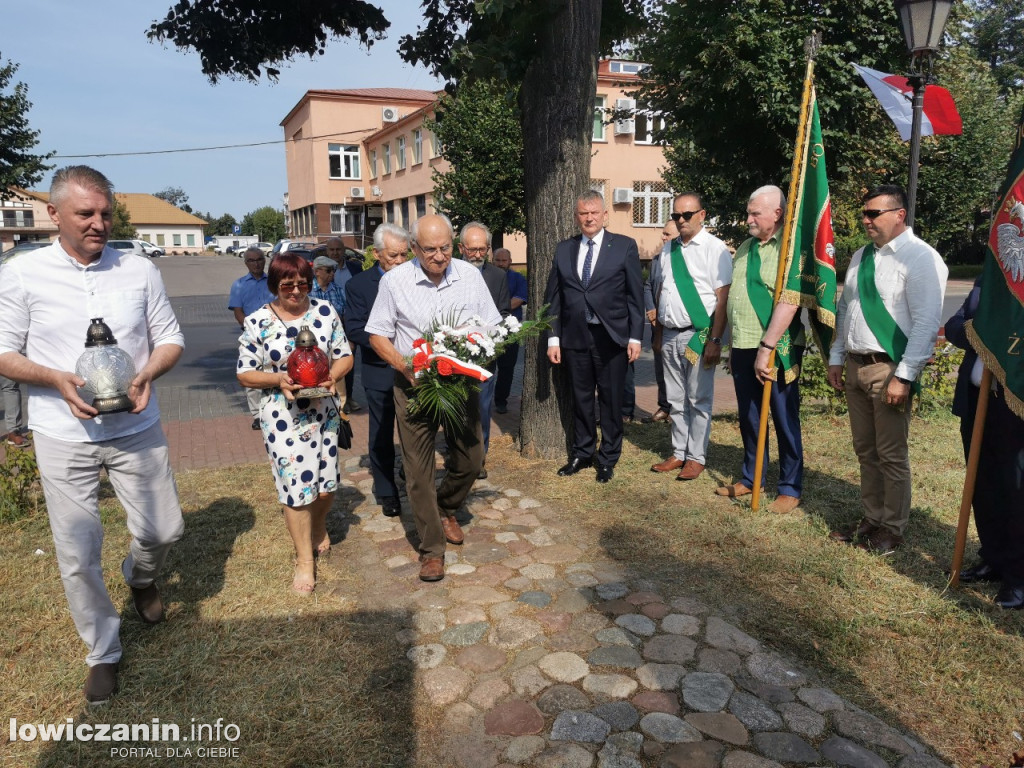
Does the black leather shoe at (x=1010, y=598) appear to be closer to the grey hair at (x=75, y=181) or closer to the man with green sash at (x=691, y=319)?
the man with green sash at (x=691, y=319)

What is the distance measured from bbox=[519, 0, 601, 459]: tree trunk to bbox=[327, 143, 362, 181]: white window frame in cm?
4829

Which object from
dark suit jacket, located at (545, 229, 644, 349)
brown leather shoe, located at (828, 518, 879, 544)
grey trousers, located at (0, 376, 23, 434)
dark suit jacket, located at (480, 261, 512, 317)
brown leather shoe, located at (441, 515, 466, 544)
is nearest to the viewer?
brown leather shoe, located at (828, 518, 879, 544)

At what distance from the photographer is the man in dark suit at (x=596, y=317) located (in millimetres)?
5746

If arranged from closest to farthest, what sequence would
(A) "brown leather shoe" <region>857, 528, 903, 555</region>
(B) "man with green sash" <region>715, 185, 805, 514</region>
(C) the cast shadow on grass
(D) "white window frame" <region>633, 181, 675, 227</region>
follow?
1. (C) the cast shadow on grass
2. (A) "brown leather shoe" <region>857, 528, 903, 555</region>
3. (B) "man with green sash" <region>715, 185, 805, 514</region>
4. (D) "white window frame" <region>633, 181, 675, 227</region>

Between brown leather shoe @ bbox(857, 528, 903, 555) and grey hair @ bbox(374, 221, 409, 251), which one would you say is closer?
brown leather shoe @ bbox(857, 528, 903, 555)

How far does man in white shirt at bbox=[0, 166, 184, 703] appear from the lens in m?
3.09

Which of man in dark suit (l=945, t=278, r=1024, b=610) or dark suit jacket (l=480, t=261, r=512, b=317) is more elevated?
dark suit jacket (l=480, t=261, r=512, b=317)

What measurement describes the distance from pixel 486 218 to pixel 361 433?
17222mm

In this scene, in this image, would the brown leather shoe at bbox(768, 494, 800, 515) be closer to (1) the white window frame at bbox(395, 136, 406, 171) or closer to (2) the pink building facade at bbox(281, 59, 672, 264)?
(2) the pink building facade at bbox(281, 59, 672, 264)

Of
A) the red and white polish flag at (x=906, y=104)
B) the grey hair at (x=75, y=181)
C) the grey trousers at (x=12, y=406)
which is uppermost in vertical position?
the red and white polish flag at (x=906, y=104)

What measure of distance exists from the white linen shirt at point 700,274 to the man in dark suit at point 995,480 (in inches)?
73.7

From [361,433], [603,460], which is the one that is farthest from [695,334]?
[361,433]

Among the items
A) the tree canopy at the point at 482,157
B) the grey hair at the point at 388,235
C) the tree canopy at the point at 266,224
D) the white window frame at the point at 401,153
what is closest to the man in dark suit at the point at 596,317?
the grey hair at the point at 388,235

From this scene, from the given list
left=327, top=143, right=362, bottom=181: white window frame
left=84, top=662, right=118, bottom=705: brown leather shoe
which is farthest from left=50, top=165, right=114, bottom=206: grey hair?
left=327, top=143, right=362, bottom=181: white window frame
